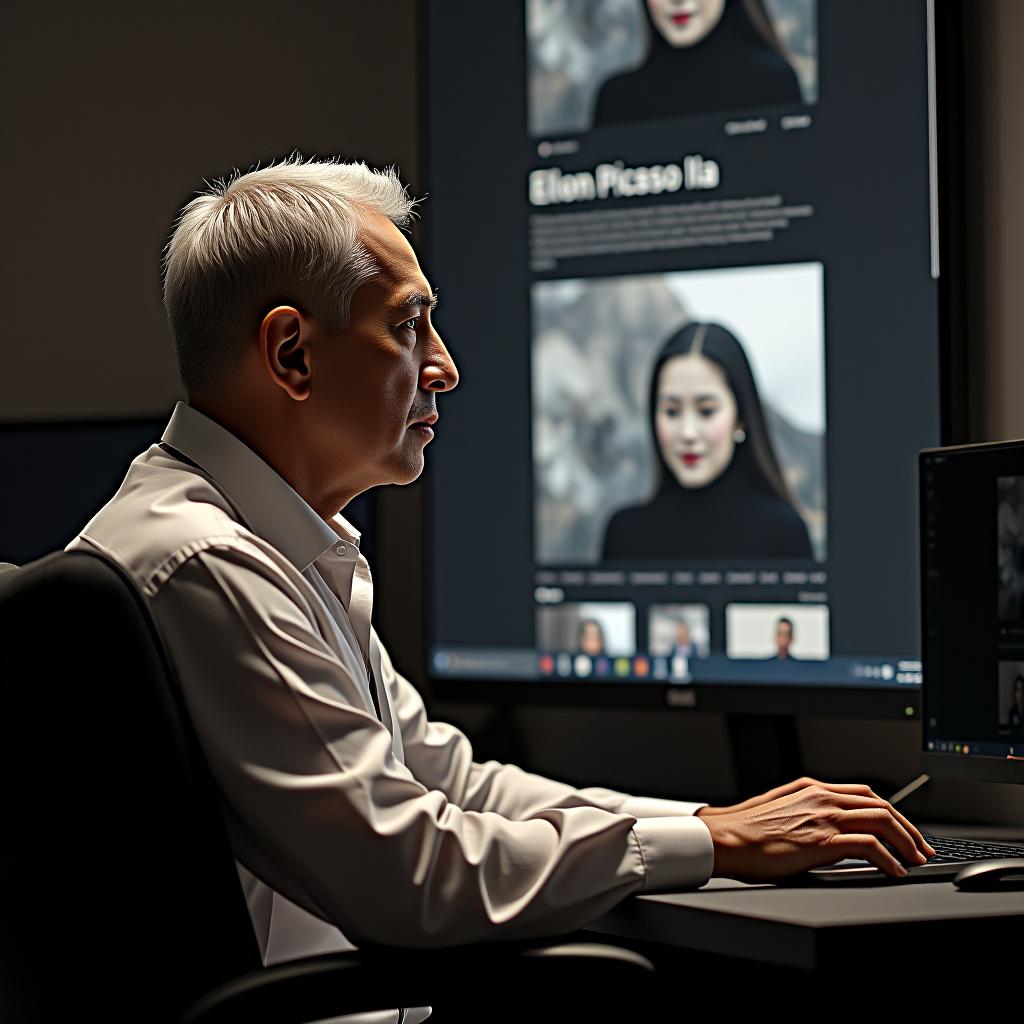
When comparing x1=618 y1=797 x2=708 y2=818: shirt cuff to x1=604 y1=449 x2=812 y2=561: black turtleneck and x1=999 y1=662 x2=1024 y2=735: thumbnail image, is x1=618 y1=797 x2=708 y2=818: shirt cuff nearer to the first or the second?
x1=999 y1=662 x2=1024 y2=735: thumbnail image

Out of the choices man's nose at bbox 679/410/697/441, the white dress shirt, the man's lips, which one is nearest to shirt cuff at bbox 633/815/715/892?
the white dress shirt

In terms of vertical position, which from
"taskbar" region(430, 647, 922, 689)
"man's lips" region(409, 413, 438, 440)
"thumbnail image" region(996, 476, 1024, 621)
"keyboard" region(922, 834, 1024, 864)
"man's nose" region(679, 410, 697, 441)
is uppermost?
"man's nose" region(679, 410, 697, 441)

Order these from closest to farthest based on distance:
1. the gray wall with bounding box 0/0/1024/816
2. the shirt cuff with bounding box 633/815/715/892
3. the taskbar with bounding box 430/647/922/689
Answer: the shirt cuff with bounding box 633/815/715/892 < the taskbar with bounding box 430/647/922/689 < the gray wall with bounding box 0/0/1024/816

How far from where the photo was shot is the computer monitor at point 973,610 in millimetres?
1579

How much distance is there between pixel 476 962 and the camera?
1130 mm

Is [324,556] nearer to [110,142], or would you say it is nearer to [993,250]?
[993,250]

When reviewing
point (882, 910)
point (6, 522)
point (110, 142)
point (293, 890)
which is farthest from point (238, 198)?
point (110, 142)

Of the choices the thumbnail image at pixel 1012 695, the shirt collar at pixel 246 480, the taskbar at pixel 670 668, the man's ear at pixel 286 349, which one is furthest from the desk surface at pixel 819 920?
the taskbar at pixel 670 668

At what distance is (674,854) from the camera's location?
1.26 metres

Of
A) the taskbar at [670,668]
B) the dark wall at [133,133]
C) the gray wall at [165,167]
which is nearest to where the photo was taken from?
the taskbar at [670,668]

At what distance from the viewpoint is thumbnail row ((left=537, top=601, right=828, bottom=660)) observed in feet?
6.52

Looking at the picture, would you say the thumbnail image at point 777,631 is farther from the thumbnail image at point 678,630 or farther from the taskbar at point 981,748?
the taskbar at point 981,748

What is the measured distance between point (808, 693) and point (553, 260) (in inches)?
28.0

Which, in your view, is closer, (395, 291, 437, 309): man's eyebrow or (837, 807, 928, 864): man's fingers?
(837, 807, 928, 864): man's fingers
